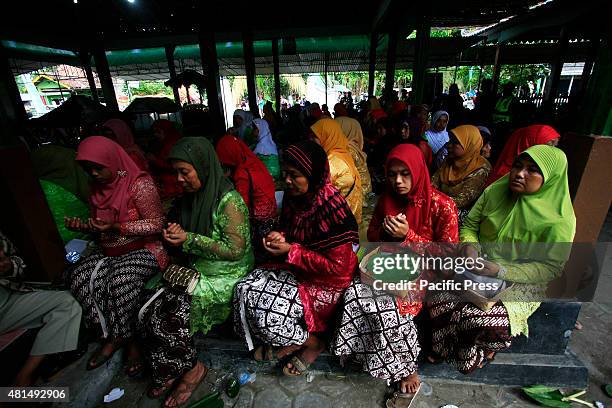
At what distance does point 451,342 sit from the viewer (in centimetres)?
209

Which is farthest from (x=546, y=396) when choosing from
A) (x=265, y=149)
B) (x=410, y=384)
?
(x=265, y=149)

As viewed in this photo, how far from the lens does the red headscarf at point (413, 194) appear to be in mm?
2087

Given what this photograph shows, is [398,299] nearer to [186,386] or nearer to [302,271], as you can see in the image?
[302,271]

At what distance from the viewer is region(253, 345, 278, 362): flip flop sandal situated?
91.0 inches

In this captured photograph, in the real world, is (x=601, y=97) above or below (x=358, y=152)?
above

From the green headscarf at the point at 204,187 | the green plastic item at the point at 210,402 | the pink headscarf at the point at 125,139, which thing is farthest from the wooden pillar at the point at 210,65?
the green plastic item at the point at 210,402

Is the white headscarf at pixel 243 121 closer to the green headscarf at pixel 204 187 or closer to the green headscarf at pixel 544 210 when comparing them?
the green headscarf at pixel 204 187

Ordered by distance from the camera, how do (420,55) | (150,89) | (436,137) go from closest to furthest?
(436,137) < (420,55) < (150,89)

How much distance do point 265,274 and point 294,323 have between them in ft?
1.28

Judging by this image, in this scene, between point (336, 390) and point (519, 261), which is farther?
point (336, 390)

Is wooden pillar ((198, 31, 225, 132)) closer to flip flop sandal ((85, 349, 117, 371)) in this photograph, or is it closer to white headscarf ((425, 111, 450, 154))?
white headscarf ((425, 111, 450, 154))

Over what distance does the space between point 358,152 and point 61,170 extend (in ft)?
13.0

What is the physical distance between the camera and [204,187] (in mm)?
2178

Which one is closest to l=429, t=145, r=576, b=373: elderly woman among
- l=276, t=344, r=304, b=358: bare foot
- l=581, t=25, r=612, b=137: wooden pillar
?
l=581, t=25, r=612, b=137: wooden pillar
